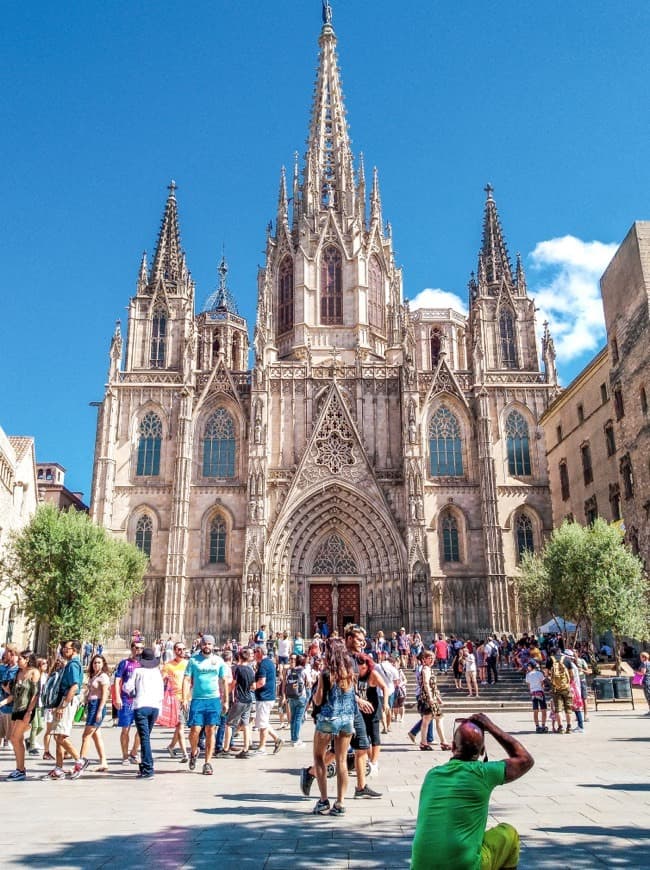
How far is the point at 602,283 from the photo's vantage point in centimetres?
3359

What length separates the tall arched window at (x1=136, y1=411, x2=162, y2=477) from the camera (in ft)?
132

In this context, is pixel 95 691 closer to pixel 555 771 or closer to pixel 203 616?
pixel 555 771

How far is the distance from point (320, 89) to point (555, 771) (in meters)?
51.1

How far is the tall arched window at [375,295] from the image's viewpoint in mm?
45478

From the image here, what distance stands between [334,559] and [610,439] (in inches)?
603

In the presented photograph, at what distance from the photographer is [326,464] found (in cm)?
3900

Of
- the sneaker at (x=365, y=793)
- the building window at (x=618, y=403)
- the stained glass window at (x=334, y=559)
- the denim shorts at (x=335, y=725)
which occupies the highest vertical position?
the building window at (x=618, y=403)

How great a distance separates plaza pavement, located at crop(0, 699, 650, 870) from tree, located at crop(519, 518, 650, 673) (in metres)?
14.0

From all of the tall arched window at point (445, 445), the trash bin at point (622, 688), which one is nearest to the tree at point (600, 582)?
the trash bin at point (622, 688)

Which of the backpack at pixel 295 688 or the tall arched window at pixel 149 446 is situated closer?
the backpack at pixel 295 688

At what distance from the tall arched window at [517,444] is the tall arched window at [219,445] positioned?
15.4m

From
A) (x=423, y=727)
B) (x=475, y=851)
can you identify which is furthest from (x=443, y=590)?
(x=475, y=851)

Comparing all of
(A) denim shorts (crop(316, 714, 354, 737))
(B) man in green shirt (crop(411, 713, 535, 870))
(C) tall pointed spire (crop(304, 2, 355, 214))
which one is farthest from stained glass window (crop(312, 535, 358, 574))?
(B) man in green shirt (crop(411, 713, 535, 870))

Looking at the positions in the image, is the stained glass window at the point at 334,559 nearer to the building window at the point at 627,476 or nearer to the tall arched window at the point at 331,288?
the tall arched window at the point at 331,288
